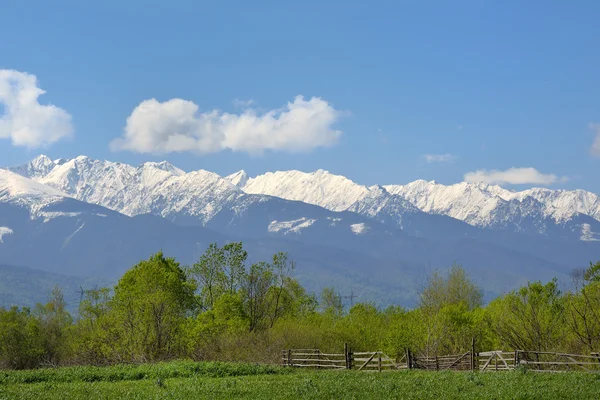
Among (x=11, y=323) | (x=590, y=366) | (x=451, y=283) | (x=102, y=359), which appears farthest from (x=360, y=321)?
(x=11, y=323)

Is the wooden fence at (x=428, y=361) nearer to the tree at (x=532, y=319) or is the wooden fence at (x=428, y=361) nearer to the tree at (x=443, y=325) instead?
the tree at (x=532, y=319)

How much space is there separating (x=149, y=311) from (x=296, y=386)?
128 feet

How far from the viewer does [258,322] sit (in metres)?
84.5

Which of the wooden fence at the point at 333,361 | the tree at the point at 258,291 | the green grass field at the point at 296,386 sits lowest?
the green grass field at the point at 296,386

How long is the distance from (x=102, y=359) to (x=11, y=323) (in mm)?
26297

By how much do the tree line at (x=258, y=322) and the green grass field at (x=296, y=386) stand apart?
20.8m

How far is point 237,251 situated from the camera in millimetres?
87938

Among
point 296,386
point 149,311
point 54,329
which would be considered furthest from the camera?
point 54,329

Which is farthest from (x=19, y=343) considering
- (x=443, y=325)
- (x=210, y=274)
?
(x=443, y=325)

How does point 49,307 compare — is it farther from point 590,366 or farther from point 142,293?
point 590,366

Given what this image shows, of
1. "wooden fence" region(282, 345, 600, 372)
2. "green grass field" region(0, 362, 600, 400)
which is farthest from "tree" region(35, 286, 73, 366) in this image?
"green grass field" region(0, 362, 600, 400)

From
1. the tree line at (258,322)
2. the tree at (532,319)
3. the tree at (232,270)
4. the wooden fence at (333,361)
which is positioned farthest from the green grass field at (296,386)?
the tree at (232,270)

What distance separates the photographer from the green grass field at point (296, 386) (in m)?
34.9

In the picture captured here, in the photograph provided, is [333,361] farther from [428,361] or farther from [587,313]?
[587,313]
